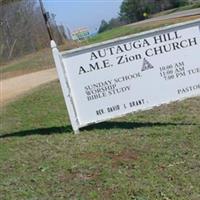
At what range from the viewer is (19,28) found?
30.5 metres

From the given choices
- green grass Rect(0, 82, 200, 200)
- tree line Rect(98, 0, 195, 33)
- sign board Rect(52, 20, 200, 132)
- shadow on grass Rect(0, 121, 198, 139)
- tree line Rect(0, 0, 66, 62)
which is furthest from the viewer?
tree line Rect(98, 0, 195, 33)

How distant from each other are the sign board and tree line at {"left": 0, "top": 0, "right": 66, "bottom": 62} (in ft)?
74.0

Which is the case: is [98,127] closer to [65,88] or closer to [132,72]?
[65,88]

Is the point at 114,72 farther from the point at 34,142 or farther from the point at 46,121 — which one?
the point at 46,121

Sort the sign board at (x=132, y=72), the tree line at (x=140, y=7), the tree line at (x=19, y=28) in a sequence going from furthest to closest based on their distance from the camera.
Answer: the tree line at (x=140, y=7), the tree line at (x=19, y=28), the sign board at (x=132, y=72)

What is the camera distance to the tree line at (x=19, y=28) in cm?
3020

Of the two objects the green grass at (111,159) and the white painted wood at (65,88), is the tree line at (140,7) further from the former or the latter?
the white painted wood at (65,88)

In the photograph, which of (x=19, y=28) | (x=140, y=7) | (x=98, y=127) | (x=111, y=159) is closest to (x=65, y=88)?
(x=98, y=127)

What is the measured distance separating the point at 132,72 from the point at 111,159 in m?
1.65

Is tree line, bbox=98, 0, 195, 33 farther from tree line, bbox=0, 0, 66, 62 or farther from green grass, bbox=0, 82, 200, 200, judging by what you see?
green grass, bbox=0, 82, 200, 200

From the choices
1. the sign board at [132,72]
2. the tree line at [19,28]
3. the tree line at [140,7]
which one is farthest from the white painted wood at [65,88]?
the tree line at [140,7]

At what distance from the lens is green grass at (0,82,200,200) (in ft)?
17.3

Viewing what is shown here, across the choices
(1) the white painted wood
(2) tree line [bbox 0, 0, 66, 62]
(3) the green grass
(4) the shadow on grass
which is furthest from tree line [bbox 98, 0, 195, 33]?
(1) the white painted wood

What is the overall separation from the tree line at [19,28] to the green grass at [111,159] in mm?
21692
